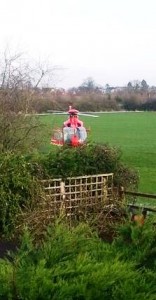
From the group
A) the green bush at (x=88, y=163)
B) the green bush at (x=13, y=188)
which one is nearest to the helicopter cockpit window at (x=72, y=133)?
the green bush at (x=88, y=163)

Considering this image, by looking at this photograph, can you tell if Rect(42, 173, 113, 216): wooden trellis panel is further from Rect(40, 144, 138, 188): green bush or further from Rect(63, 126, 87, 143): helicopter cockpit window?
Rect(63, 126, 87, 143): helicopter cockpit window

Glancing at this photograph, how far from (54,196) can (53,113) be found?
22.0m

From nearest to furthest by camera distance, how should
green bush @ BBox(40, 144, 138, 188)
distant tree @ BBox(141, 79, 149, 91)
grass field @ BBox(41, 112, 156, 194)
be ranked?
1. green bush @ BBox(40, 144, 138, 188)
2. grass field @ BBox(41, 112, 156, 194)
3. distant tree @ BBox(141, 79, 149, 91)

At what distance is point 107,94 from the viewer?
94.9m

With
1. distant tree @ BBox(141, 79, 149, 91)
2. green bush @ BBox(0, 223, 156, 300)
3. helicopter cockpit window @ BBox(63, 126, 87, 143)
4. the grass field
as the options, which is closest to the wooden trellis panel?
the grass field

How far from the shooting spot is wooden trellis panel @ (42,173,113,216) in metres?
13.0

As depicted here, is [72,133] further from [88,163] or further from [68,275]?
[68,275]

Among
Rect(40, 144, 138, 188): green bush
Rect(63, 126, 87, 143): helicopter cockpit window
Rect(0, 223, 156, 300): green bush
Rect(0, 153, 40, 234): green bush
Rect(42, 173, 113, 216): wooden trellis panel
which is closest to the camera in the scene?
Rect(0, 223, 156, 300): green bush

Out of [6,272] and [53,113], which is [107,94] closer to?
[53,113]

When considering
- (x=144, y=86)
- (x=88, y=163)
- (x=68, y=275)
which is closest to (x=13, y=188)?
(x=88, y=163)

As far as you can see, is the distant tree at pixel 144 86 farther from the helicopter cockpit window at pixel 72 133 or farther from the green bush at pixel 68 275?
the green bush at pixel 68 275

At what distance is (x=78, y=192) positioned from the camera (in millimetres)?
13484

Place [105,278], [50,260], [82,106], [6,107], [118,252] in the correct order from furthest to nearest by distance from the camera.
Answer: [82,106], [6,107], [118,252], [50,260], [105,278]

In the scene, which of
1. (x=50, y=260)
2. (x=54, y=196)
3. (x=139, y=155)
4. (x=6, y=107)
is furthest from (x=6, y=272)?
(x=139, y=155)
